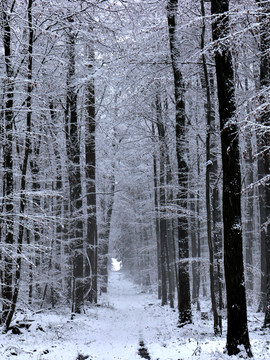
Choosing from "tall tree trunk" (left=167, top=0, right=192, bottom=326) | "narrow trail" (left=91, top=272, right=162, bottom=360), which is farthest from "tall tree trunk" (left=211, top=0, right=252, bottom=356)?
"tall tree trunk" (left=167, top=0, right=192, bottom=326)

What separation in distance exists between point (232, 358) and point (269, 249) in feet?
18.7

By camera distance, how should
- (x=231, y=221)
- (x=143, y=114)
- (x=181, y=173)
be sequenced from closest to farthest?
1. (x=231, y=221)
2. (x=181, y=173)
3. (x=143, y=114)

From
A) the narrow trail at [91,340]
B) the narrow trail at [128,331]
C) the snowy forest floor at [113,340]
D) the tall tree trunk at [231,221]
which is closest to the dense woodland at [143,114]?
the tall tree trunk at [231,221]

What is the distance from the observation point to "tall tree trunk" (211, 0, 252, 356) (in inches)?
278

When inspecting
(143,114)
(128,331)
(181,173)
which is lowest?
(128,331)

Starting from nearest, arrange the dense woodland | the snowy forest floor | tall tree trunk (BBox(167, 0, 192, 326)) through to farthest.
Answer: the dense woodland
the snowy forest floor
tall tree trunk (BBox(167, 0, 192, 326))

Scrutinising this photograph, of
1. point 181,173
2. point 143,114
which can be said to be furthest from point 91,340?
A: point 143,114

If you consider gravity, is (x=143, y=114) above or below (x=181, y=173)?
above

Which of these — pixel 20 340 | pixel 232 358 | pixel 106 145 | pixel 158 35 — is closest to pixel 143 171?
pixel 106 145

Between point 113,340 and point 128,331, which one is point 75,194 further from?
point 113,340

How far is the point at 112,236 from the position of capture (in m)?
41.1

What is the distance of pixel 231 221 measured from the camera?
730cm

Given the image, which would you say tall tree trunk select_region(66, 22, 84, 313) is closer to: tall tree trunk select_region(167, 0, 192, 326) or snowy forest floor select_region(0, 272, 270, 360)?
snowy forest floor select_region(0, 272, 270, 360)

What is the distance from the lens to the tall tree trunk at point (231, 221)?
23.1 feet
